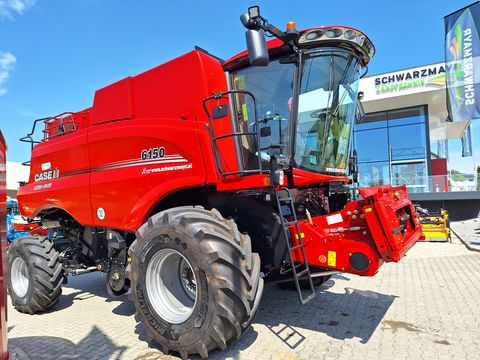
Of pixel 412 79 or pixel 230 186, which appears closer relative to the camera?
pixel 230 186

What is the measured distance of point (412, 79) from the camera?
58.7ft

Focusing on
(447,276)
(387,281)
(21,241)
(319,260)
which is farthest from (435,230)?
(21,241)

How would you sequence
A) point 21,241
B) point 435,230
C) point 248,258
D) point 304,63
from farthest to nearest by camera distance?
point 435,230
point 21,241
point 304,63
point 248,258

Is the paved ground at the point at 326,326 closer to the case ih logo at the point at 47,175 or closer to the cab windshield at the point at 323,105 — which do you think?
the cab windshield at the point at 323,105

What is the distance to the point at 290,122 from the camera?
156 inches

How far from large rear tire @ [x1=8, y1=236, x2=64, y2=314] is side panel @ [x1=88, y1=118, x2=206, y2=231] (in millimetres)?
982

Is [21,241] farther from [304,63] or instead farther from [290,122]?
[304,63]

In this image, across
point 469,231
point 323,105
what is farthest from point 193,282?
point 469,231

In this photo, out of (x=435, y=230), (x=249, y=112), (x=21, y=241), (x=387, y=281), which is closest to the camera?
(x=249, y=112)

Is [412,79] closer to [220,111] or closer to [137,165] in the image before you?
[220,111]

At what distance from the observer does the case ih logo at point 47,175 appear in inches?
230

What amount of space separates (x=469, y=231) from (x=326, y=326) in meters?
10.3

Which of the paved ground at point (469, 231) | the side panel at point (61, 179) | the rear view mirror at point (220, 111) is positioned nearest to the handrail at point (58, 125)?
the side panel at point (61, 179)

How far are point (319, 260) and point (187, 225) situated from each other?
1408mm
